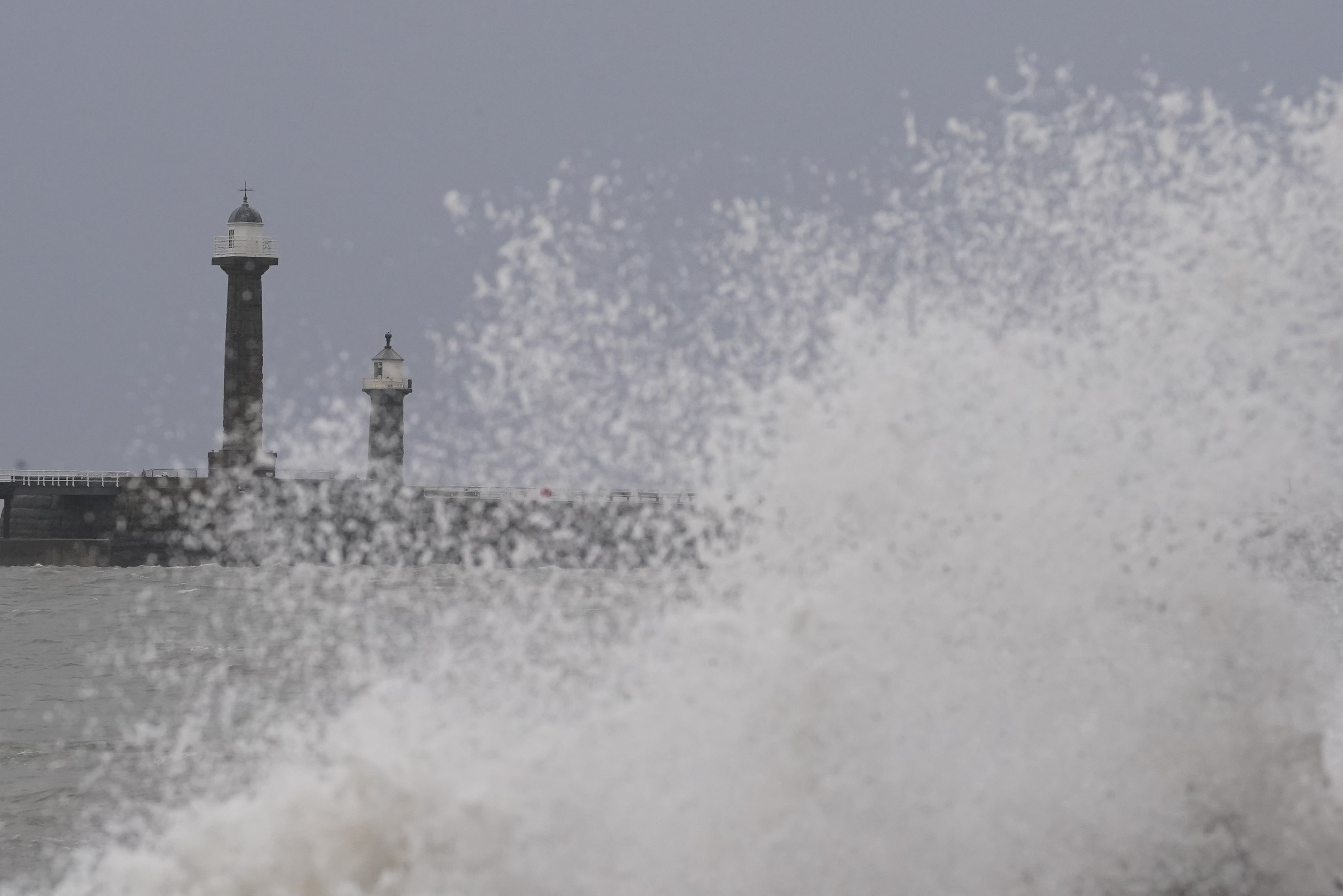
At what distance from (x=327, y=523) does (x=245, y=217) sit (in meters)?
8.19

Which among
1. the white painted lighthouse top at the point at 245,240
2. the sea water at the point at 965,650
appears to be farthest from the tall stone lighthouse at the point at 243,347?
the sea water at the point at 965,650

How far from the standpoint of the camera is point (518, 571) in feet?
141

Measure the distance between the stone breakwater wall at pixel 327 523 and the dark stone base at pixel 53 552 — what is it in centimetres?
32

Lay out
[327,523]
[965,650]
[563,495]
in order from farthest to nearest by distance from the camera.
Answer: [327,523] < [563,495] < [965,650]

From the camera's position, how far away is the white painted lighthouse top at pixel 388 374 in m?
44.3

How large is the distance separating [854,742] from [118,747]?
7.02m

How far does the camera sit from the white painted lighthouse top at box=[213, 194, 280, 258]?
41.9 metres

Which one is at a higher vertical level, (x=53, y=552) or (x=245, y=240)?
(x=245, y=240)

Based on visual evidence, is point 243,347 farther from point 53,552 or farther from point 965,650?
point 965,650

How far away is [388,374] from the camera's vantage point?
44.4 meters

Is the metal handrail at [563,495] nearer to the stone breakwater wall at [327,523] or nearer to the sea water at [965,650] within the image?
the stone breakwater wall at [327,523]

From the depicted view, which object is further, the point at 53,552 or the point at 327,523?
the point at 327,523

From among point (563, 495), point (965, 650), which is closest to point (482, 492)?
point (563, 495)

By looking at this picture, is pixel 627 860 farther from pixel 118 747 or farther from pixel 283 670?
pixel 283 670
